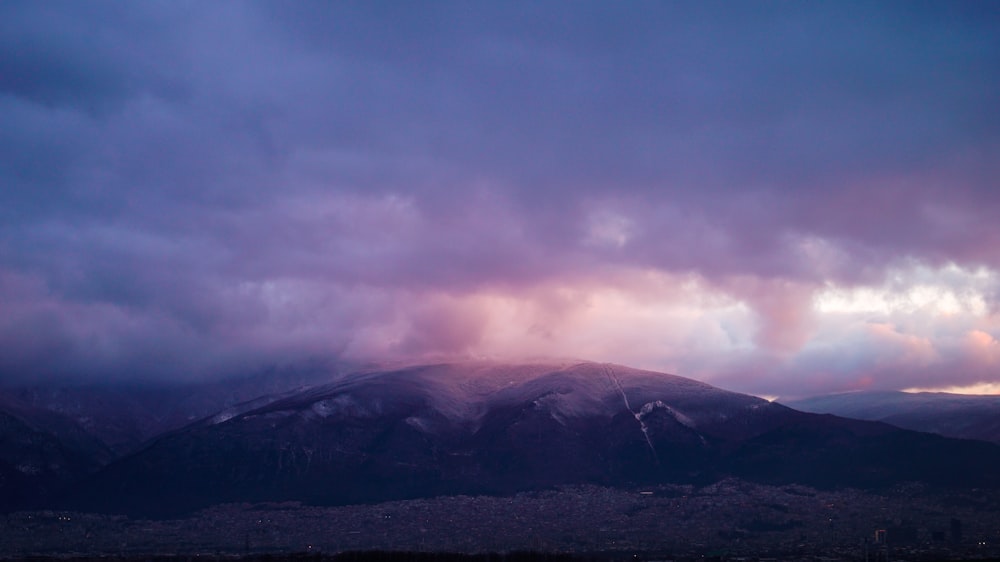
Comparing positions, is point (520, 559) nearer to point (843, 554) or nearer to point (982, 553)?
point (843, 554)

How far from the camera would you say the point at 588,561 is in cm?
18412

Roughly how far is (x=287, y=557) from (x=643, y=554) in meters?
66.5

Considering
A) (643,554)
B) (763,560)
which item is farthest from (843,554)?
(643,554)

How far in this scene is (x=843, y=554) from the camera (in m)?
190

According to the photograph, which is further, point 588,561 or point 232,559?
point 232,559

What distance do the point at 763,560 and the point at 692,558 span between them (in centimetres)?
1238

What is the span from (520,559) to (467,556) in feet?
38.5

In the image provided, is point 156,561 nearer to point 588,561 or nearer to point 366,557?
point 366,557

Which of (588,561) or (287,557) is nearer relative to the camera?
(588,561)

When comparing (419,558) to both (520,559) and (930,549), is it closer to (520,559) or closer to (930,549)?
(520,559)

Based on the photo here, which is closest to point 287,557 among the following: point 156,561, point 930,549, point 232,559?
point 232,559

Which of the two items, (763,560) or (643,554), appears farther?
(643,554)

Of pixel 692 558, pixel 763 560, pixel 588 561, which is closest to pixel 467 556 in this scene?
pixel 588 561

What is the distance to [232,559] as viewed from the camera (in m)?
197
